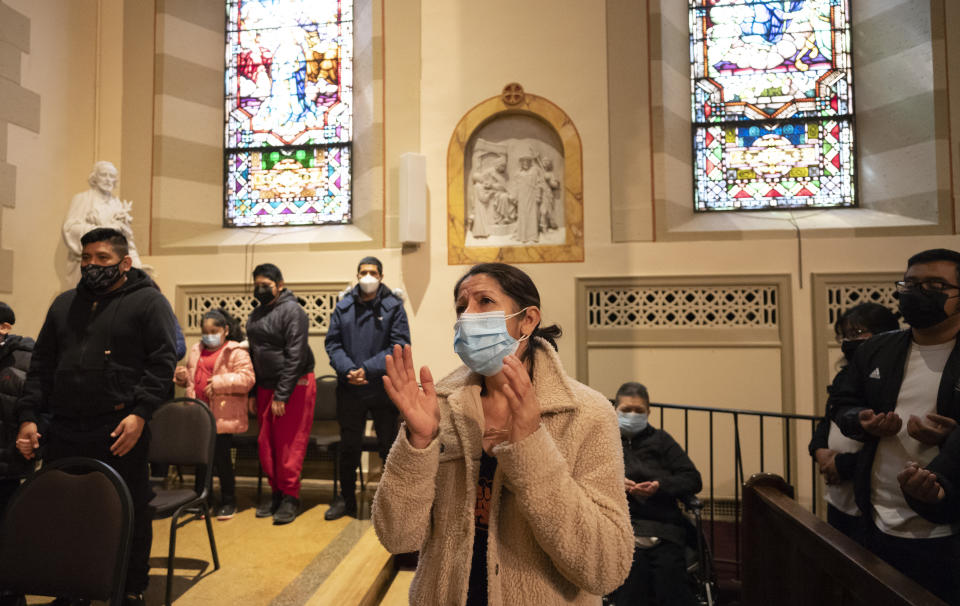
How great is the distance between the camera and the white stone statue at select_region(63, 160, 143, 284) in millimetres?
4625

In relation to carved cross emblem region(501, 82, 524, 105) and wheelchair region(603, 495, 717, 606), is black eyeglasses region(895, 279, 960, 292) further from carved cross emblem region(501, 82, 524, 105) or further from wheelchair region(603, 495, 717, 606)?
carved cross emblem region(501, 82, 524, 105)

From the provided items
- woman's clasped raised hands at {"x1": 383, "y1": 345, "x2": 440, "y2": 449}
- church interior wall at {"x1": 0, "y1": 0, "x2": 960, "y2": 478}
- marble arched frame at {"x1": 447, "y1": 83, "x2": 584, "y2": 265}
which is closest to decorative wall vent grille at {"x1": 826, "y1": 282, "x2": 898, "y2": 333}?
church interior wall at {"x1": 0, "y1": 0, "x2": 960, "y2": 478}

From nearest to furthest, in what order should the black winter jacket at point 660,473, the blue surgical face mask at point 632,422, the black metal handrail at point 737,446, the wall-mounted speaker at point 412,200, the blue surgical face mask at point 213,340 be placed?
the black winter jacket at point 660,473 < the blue surgical face mask at point 632,422 < the black metal handrail at point 737,446 < the blue surgical face mask at point 213,340 < the wall-mounted speaker at point 412,200

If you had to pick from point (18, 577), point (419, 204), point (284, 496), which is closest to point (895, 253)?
point (419, 204)

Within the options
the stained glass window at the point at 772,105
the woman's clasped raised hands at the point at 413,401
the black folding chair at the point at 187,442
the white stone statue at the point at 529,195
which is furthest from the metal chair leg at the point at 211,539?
the stained glass window at the point at 772,105

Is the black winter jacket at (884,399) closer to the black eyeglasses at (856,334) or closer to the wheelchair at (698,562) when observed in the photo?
the black eyeglasses at (856,334)

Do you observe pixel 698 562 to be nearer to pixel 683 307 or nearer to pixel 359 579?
pixel 359 579

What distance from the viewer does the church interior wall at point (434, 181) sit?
463 cm

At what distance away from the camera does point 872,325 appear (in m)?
2.64

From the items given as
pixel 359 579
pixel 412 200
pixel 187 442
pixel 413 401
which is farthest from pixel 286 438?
pixel 413 401

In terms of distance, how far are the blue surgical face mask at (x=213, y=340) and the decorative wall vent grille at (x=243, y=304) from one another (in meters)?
1.04

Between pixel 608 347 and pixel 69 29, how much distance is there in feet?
18.7

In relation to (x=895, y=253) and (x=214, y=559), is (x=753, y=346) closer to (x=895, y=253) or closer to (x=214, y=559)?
(x=895, y=253)

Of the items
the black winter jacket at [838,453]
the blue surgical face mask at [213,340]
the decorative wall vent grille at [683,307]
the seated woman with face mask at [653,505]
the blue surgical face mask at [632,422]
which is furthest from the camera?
the decorative wall vent grille at [683,307]
